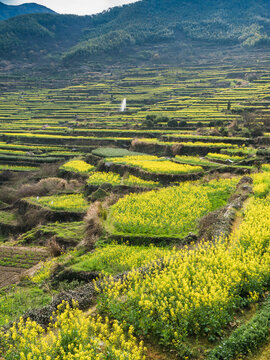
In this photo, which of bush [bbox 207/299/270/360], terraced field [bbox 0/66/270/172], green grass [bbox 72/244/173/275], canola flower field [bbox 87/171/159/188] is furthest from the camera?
terraced field [bbox 0/66/270/172]

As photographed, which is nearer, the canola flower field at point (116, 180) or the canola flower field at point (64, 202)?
the canola flower field at point (64, 202)

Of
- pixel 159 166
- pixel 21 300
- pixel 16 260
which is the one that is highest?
pixel 159 166

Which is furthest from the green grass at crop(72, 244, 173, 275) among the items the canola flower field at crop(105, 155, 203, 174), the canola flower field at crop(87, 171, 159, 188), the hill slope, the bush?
the hill slope

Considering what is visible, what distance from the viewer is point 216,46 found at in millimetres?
150375

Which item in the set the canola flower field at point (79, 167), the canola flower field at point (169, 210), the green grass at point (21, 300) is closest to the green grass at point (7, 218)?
the canola flower field at point (79, 167)

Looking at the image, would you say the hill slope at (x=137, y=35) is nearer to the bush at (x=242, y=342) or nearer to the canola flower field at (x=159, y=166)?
the canola flower field at (x=159, y=166)

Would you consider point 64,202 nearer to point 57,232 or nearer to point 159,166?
point 57,232

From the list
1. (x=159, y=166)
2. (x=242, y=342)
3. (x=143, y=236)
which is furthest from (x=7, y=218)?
(x=242, y=342)

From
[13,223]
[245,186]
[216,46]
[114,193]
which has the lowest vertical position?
[13,223]

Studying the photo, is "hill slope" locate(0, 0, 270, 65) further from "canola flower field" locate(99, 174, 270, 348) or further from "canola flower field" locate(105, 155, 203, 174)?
"canola flower field" locate(99, 174, 270, 348)

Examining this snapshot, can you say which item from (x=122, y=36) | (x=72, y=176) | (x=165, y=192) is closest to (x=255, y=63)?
(x=122, y=36)

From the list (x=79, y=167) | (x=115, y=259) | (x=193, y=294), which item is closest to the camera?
(x=193, y=294)

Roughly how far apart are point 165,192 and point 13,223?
1609cm

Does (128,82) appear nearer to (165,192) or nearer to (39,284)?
(165,192)
